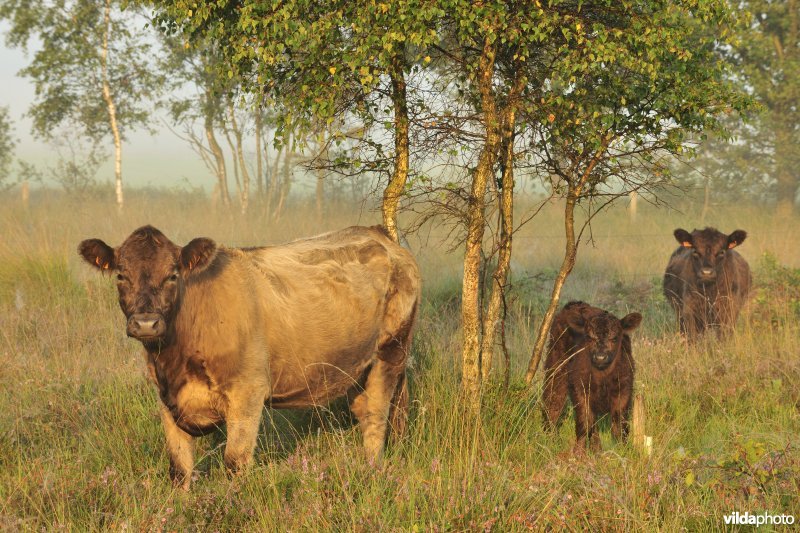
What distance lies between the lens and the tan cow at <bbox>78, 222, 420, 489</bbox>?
537 centimetres

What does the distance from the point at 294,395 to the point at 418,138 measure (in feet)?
8.32

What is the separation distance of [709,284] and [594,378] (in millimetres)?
5076

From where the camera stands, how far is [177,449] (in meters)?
5.66

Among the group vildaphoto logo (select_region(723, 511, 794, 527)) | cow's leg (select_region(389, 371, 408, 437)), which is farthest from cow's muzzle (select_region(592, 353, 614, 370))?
vildaphoto logo (select_region(723, 511, 794, 527))

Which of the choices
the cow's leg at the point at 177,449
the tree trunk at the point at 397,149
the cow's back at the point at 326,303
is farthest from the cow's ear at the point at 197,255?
the tree trunk at the point at 397,149

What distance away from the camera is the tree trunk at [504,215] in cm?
663

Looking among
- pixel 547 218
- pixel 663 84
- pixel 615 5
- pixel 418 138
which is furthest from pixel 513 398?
pixel 547 218

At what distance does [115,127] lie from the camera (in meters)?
26.5


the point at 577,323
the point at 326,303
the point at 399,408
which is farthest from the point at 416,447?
the point at 577,323

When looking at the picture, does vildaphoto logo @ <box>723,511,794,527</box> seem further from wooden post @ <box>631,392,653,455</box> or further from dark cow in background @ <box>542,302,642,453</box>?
dark cow in background @ <box>542,302,642,453</box>

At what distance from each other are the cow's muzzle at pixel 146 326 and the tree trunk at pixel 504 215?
292 centimetres

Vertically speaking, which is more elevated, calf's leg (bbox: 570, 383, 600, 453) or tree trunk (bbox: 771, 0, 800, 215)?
tree trunk (bbox: 771, 0, 800, 215)

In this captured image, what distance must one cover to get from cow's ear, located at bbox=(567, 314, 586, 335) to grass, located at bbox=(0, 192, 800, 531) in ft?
2.42

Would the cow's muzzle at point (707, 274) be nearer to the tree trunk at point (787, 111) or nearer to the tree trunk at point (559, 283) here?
the tree trunk at point (559, 283)
